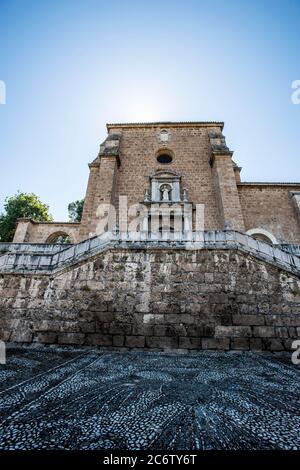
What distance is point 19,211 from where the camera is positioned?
71.0 feet

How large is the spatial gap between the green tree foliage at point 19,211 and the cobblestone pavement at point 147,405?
776 inches

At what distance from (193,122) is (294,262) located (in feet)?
45.4

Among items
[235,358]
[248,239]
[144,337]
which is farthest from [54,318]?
[248,239]

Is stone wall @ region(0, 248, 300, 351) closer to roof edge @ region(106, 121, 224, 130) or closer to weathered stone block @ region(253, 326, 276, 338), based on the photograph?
weathered stone block @ region(253, 326, 276, 338)

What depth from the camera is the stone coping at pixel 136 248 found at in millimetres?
5734

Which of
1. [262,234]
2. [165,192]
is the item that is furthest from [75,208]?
[262,234]

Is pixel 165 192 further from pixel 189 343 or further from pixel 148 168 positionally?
pixel 189 343

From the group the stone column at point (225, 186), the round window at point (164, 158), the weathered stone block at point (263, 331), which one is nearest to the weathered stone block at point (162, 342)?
the weathered stone block at point (263, 331)

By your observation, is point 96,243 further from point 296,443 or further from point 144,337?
point 296,443

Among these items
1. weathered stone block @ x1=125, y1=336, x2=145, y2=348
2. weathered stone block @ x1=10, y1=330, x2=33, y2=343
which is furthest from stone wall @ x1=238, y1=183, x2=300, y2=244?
weathered stone block @ x1=10, y1=330, x2=33, y2=343

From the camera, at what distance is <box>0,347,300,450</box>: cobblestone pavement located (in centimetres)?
154

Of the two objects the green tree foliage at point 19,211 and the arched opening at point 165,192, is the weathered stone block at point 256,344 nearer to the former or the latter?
the arched opening at point 165,192

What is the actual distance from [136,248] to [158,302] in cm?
157

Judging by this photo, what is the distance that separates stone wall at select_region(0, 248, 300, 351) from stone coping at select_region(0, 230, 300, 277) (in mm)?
145
